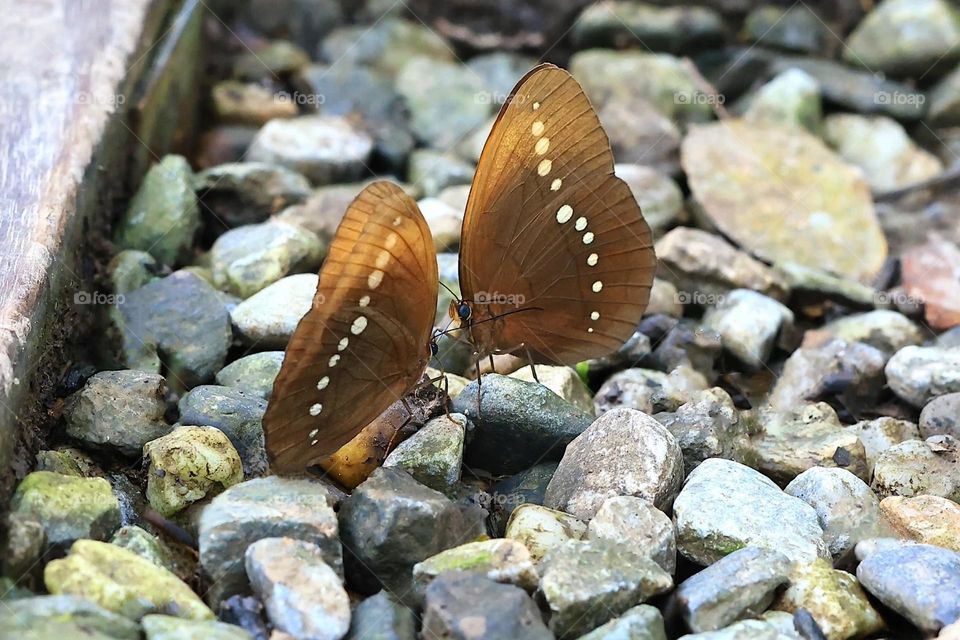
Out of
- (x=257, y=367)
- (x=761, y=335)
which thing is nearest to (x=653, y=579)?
(x=257, y=367)

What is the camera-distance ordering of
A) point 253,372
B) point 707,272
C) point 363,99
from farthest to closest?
point 363,99, point 707,272, point 253,372

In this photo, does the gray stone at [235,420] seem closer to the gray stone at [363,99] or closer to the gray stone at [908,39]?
the gray stone at [363,99]

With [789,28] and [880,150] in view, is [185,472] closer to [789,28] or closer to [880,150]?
[880,150]

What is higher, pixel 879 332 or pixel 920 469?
pixel 879 332

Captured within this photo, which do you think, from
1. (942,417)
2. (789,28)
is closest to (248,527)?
(942,417)

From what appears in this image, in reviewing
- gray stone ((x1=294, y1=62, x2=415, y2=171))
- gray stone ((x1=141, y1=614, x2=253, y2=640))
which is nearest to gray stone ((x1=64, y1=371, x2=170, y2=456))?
gray stone ((x1=141, y1=614, x2=253, y2=640))

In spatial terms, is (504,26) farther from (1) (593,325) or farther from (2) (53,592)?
(2) (53,592)
